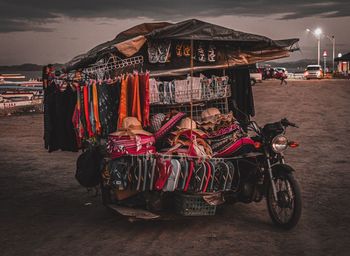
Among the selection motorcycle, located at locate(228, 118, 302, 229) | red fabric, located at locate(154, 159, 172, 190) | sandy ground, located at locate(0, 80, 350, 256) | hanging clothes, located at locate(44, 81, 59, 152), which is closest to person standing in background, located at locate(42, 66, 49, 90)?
hanging clothes, located at locate(44, 81, 59, 152)

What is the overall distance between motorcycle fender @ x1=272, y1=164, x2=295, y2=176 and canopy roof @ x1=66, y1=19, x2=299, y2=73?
1859 millimetres

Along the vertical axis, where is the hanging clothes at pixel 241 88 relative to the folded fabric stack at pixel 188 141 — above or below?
above

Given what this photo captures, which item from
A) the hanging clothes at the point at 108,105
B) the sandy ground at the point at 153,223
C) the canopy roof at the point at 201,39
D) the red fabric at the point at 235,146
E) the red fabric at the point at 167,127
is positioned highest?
the canopy roof at the point at 201,39

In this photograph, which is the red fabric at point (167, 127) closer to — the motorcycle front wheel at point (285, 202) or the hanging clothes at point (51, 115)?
the motorcycle front wheel at point (285, 202)

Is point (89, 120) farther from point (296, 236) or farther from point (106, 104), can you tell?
point (296, 236)

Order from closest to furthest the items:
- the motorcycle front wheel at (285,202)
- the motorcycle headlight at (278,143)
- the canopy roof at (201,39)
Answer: the motorcycle front wheel at (285,202)
the motorcycle headlight at (278,143)
the canopy roof at (201,39)

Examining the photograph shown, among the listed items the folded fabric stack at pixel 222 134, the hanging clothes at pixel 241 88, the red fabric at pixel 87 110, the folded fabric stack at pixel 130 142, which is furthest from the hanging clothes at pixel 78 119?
the hanging clothes at pixel 241 88

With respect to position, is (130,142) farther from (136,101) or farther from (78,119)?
(78,119)

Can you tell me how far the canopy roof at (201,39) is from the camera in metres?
6.43

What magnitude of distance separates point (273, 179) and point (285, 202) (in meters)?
0.35

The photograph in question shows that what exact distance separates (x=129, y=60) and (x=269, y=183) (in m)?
2.75

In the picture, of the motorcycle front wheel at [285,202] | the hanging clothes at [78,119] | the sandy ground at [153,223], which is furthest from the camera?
the hanging clothes at [78,119]

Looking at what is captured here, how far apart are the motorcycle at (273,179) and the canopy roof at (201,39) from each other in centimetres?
138

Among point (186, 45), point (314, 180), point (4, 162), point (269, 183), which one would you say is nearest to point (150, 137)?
point (269, 183)
